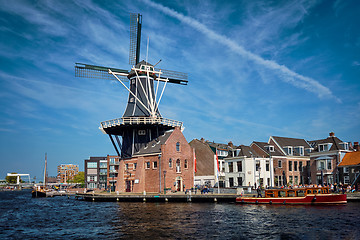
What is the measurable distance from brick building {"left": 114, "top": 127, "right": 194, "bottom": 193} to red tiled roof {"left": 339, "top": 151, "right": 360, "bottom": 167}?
2820 cm

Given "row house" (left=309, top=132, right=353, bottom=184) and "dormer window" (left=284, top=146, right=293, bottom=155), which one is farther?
"dormer window" (left=284, top=146, right=293, bottom=155)

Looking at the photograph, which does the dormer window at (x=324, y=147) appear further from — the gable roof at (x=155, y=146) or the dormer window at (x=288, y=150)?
the gable roof at (x=155, y=146)

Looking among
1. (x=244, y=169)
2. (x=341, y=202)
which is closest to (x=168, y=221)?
(x=341, y=202)

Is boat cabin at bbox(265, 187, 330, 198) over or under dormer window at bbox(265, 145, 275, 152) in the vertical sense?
under

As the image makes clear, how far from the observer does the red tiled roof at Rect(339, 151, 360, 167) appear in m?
62.0

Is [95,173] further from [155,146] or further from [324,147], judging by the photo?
[324,147]

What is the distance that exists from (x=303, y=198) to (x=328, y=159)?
79.8ft

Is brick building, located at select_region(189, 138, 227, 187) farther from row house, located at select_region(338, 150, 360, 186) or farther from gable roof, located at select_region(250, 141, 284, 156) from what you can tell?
row house, located at select_region(338, 150, 360, 186)

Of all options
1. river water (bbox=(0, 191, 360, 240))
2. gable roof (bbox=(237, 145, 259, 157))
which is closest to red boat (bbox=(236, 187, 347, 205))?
river water (bbox=(0, 191, 360, 240))

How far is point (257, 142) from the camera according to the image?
73.4 m

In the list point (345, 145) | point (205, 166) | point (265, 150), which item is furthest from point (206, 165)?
point (345, 145)

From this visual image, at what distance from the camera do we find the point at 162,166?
62375 millimetres

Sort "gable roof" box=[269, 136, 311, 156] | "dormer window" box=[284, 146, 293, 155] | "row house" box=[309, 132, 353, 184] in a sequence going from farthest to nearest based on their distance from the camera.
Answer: "gable roof" box=[269, 136, 311, 156], "dormer window" box=[284, 146, 293, 155], "row house" box=[309, 132, 353, 184]

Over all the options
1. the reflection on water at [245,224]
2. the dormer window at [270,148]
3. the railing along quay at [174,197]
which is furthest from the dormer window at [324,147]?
the reflection on water at [245,224]
